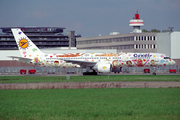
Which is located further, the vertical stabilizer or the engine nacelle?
the vertical stabilizer

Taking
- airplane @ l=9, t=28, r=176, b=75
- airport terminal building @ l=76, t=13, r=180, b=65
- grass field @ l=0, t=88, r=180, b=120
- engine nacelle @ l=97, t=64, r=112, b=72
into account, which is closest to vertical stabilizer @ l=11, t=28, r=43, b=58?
airplane @ l=9, t=28, r=176, b=75

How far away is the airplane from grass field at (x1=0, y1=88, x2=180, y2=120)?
30.4 meters

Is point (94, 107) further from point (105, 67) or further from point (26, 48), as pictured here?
point (26, 48)

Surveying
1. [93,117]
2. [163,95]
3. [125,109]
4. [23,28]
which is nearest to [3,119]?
[93,117]

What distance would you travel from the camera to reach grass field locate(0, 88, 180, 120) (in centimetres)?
1778

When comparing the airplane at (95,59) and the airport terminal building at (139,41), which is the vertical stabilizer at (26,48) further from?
the airport terminal building at (139,41)

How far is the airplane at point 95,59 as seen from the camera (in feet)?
185

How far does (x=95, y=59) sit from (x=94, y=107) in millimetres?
38397

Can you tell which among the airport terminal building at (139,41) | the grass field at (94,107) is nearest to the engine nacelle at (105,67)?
the grass field at (94,107)

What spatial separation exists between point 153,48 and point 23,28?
3938 inches

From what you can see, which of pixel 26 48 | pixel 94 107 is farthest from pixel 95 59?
pixel 94 107

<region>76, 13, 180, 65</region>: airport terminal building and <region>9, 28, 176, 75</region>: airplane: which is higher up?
<region>76, 13, 180, 65</region>: airport terminal building

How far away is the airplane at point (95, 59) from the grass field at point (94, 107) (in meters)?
30.4

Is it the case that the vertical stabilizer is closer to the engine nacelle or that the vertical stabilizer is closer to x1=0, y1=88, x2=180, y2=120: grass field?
the engine nacelle
